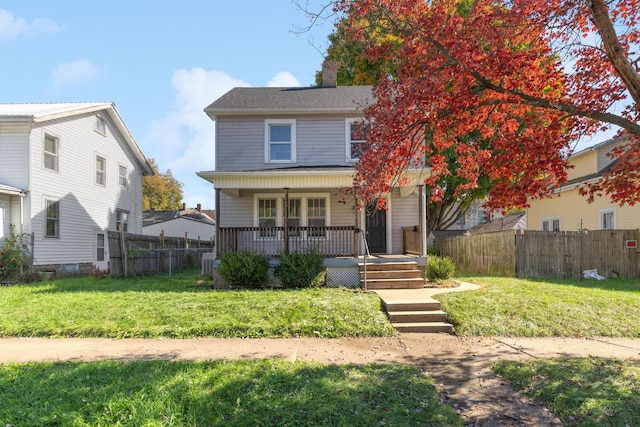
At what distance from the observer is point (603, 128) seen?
568 cm

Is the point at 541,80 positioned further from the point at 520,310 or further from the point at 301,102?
the point at 301,102

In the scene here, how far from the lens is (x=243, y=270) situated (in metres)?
10.6

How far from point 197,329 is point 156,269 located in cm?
994

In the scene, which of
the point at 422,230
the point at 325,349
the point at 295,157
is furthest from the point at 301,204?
the point at 325,349

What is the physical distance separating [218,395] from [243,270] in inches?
264

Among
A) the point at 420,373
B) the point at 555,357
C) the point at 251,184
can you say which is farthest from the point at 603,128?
the point at 251,184

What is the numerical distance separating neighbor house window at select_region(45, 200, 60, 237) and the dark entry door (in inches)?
457

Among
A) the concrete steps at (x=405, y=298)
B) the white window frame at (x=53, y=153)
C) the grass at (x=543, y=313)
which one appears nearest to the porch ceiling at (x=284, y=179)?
the concrete steps at (x=405, y=298)

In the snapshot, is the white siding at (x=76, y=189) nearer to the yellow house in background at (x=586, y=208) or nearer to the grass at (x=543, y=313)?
the grass at (x=543, y=313)

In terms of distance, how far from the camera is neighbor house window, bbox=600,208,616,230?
664 inches

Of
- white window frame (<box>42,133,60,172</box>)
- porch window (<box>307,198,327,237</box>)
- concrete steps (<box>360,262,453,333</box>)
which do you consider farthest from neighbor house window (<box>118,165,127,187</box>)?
concrete steps (<box>360,262,453,333</box>)

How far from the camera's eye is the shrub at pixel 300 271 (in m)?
10.6

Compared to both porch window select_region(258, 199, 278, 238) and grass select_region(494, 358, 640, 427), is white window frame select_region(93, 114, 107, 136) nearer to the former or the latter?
porch window select_region(258, 199, 278, 238)

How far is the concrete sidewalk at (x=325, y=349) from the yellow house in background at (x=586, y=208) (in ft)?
38.3
